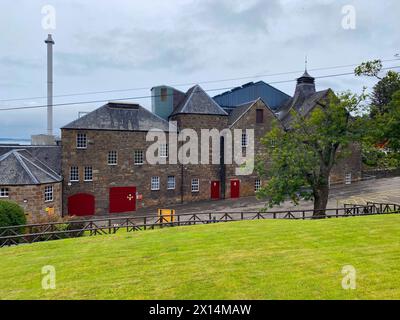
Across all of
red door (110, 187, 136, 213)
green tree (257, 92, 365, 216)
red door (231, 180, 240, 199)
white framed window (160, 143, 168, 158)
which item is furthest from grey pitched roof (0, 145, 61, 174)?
green tree (257, 92, 365, 216)

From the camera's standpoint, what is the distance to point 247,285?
8664 mm

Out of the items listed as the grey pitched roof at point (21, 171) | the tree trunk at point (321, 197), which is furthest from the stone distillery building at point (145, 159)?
the tree trunk at point (321, 197)

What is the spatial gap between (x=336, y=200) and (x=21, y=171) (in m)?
28.1

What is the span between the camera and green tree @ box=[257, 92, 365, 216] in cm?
2372

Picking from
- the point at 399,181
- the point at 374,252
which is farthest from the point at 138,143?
the point at 399,181

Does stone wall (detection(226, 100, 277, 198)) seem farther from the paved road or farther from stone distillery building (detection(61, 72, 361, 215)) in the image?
the paved road

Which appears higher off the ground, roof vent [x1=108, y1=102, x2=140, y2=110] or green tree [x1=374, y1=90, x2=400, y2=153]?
roof vent [x1=108, y1=102, x2=140, y2=110]

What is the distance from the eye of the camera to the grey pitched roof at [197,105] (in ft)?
126

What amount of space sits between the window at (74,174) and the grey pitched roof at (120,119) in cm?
393

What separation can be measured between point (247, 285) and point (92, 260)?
5.78 m

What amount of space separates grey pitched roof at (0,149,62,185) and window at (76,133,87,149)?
376 centimetres

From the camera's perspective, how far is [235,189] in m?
39.9

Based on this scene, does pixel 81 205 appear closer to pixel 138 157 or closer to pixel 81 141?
pixel 81 141

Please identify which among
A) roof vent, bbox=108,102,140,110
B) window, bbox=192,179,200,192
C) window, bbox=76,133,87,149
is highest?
roof vent, bbox=108,102,140,110
